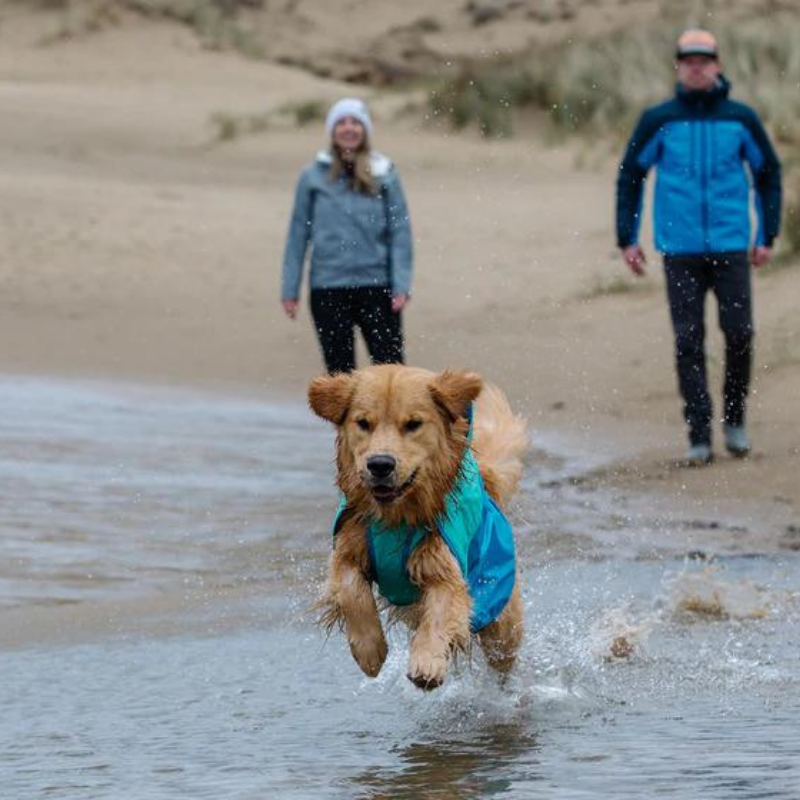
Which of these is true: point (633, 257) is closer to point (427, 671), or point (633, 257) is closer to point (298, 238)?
point (298, 238)

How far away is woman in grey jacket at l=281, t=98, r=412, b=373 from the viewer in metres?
10.6

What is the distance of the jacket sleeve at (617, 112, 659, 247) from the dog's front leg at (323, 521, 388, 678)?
189 inches

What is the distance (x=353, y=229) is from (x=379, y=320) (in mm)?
442

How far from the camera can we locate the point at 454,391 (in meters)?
6.12

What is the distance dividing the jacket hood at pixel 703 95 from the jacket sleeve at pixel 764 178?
18 cm

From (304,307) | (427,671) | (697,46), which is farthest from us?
(304,307)

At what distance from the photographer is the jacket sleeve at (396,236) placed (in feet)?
35.0

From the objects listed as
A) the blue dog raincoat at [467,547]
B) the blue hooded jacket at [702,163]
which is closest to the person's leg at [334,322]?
the blue hooded jacket at [702,163]

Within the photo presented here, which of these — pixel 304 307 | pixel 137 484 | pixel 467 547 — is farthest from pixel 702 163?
pixel 304 307

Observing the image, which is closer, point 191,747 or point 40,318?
point 191,747

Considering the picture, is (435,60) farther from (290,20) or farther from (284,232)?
(284,232)

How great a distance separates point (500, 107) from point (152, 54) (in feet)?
29.3

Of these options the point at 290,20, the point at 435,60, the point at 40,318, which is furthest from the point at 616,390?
the point at 290,20

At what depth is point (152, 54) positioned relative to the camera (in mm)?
33719
